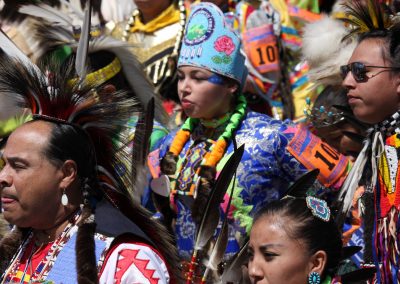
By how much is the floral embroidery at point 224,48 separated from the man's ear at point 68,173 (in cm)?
138

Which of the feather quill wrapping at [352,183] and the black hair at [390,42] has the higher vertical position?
the black hair at [390,42]

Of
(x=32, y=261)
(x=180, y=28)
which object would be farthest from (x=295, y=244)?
(x=180, y=28)

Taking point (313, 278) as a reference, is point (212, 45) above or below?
above

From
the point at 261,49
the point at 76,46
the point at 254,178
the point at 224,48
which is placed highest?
the point at 224,48

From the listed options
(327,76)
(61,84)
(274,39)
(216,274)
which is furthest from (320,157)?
(274,39)

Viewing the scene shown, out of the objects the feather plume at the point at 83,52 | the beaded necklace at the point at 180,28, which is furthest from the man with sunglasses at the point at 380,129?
the beaded necklace at the point at 180,28

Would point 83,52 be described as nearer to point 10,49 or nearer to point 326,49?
point 10,49

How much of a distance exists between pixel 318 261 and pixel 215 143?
4.76ft

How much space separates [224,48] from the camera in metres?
4.69

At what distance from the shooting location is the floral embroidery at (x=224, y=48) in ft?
15.2

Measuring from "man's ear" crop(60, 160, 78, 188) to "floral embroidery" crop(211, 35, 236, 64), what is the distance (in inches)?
54.2

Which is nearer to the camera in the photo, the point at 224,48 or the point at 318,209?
the point at 318,209

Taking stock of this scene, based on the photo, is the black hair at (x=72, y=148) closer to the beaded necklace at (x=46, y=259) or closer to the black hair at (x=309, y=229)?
the beaded necklace at (x=46, y=259)

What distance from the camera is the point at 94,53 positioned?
5.00 m
